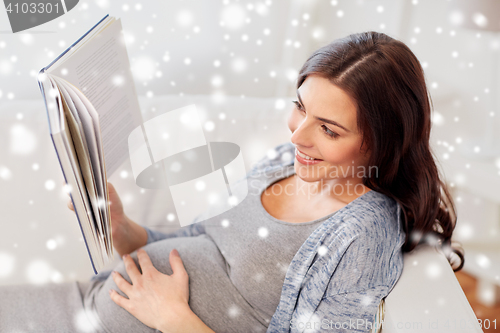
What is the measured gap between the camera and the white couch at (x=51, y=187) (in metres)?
1.15

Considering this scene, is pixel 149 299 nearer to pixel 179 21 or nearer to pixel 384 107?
pixel 384 107

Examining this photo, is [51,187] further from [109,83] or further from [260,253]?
[260,253]

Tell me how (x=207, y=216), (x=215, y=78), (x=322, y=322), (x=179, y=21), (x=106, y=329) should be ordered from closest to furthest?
1. (x=322, y=322)
2. (x=106, y=329)
3. (x=207, y=216)
4. (x=179, y=21)
5. (x=215, y=78)

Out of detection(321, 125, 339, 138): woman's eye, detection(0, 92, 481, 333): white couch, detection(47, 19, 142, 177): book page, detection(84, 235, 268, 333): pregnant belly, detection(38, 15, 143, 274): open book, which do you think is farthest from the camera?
detection(0, 92, 481, 333): white couch

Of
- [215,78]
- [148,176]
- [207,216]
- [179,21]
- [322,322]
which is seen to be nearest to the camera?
[322,322]

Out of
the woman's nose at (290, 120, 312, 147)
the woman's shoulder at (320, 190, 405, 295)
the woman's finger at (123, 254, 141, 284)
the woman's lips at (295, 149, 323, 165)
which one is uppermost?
the woman's nose at (290, 120, 312, 147)

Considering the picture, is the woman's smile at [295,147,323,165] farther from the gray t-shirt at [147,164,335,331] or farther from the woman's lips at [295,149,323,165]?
the gray t-shirt at [147,164,335,331]

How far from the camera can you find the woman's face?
0.77 metres

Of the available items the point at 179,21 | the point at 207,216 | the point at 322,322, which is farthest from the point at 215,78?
the point at 322,322

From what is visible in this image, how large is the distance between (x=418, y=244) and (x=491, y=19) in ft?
2.83

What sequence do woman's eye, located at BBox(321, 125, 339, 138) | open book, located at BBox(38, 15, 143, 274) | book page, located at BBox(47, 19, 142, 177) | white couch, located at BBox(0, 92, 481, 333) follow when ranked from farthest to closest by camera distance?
white couch, located at BBox(0, 92, 481, 333) → woman's eye, located at BBox(321, 125, 339, 138) → book page, located at BBox(47, 19, 142, 177) → open book, located at BBox(38, 15, 143, 274)

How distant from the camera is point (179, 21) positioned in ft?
5.30

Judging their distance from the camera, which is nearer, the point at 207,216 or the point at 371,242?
the point at 371,242
